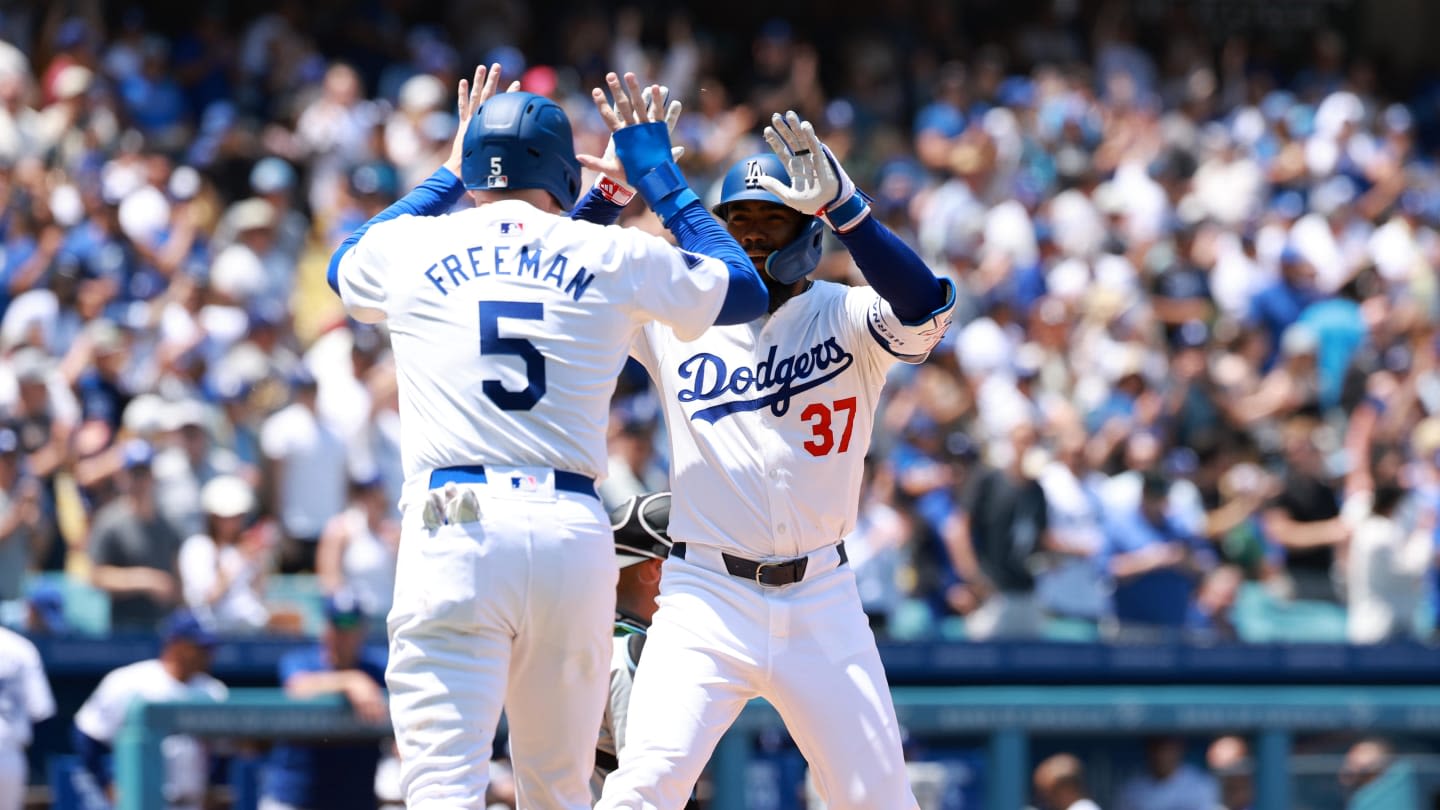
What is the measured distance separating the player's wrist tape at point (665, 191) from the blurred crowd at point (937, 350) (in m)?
4.75

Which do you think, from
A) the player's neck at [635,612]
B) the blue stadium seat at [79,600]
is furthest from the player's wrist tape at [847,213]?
the blue stadium seat at [79,600]

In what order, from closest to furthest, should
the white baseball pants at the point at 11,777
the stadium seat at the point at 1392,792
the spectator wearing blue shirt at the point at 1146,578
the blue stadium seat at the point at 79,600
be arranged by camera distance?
1. the white baseball pants at the point at 11,777
2. the stadium seat at the point at 1392,792
3. the blue stadium seat at the point at 79,600
4. the spectator wearing blue shirt at the point at 1146,578

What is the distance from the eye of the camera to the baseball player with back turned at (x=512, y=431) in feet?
14.9

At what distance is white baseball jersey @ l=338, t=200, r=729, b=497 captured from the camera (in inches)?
183

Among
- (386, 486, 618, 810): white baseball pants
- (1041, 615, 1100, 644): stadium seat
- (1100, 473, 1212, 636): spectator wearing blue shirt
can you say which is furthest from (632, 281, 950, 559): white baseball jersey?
(1100, 473, 1212, 636): spectator wearing blue shirt

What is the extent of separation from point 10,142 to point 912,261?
25.5 feet

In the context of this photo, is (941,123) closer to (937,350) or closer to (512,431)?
(937,350)

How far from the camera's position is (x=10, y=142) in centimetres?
1155

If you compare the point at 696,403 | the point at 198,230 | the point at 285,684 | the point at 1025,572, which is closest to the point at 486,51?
the point at 198,230

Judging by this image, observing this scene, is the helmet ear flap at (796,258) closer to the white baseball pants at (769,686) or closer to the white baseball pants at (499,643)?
the white baseball pants at (769,686)

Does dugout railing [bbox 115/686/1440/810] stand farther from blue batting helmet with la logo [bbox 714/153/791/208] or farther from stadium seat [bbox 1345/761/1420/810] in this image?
blue batting helmet with la logo [bbox 714/153/791/208]

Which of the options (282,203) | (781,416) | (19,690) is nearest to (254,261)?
(282,203)

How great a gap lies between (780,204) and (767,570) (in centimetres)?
91

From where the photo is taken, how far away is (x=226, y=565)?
9.47 metres
